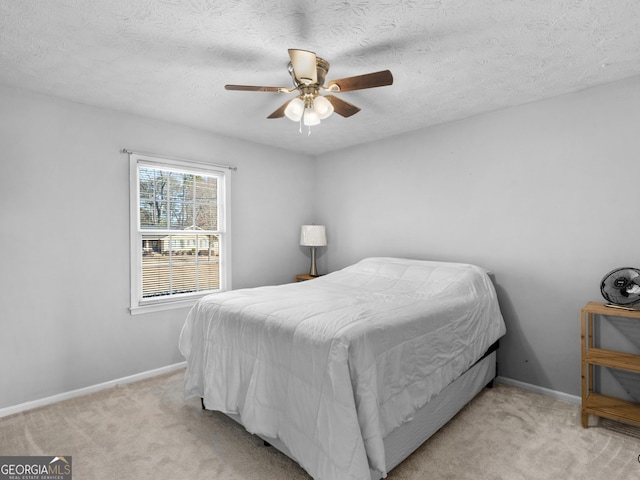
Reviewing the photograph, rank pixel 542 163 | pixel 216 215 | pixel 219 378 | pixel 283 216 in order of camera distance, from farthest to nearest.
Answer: pixel 283 216 → pixel 216 215 → pixel 542 163 → pixel 219 378

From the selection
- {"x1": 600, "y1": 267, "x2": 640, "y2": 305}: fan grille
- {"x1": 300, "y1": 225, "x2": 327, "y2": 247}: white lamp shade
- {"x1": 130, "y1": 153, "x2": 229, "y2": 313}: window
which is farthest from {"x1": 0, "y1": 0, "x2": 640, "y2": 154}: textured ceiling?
{"x1": 300, "y1": 225, "x2": 327, "y2": 247}: white lamp shade

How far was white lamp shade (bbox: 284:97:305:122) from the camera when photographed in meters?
2.16

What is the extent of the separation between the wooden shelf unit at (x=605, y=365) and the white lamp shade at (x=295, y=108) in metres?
2.37

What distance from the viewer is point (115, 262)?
306 cm

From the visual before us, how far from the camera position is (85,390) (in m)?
2.85

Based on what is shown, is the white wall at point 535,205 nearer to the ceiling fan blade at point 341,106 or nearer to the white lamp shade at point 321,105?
the ceiling fan blade at point 341,106

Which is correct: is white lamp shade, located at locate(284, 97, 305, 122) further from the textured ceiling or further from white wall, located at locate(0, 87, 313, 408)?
white wall, located at locate(0, 87, 313, 408)

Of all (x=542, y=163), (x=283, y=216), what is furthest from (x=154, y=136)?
(x=542, y=163)

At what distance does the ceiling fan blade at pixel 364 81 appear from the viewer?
1.83m

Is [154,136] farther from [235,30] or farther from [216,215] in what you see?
[235,30]

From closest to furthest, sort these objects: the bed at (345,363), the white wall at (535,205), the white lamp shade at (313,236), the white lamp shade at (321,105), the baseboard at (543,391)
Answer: the bed at (345,363) → the white lamp shade at (321,105) → the white wall at (535,205) → the baseboard at (543,391) → the white lamp shade at (313,236)

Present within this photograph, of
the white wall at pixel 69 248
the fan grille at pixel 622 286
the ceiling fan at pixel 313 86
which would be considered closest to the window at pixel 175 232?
the white wall at pixel 69 248

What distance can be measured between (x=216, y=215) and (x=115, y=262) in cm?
115

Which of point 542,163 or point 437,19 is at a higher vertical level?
point 437,19
